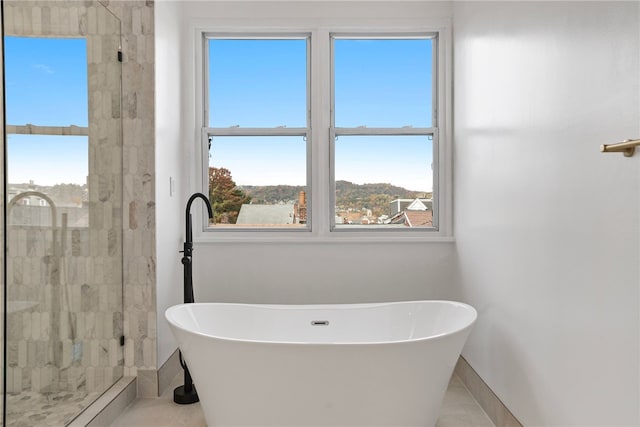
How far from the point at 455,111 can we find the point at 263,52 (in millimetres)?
1379

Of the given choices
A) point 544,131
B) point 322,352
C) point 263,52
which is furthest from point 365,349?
point 263,52

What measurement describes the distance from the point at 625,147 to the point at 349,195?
226cm

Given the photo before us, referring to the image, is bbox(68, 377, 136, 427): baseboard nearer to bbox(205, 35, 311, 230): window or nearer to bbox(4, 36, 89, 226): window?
bbox(4, 36, 89, 226): window

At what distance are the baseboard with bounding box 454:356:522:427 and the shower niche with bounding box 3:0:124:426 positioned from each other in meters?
1.96

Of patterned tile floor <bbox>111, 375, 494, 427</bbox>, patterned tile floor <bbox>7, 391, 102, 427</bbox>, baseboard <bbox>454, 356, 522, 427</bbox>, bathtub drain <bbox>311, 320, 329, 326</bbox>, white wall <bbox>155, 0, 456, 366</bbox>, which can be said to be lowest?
patterned tile floor <bbox>111, 375, 494, 427</bbox>

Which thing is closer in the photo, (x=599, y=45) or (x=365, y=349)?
(x=599, y=45)

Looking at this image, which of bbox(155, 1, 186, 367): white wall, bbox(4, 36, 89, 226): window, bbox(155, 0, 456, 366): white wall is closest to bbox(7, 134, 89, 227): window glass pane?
bbox(4, 36, 89, 226): window

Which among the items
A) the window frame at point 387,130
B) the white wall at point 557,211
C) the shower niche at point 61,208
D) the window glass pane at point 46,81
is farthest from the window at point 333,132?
the window glass pane at point 46,81

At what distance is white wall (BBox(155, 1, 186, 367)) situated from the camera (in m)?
2.78

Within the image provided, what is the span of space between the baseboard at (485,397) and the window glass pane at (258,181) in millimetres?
1403

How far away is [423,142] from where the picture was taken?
11.2 ft

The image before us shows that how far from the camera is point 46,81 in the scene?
6.79 ft

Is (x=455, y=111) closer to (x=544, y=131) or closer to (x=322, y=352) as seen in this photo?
(x=544, y=131)

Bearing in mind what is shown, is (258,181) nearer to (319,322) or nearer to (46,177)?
(319,322)
